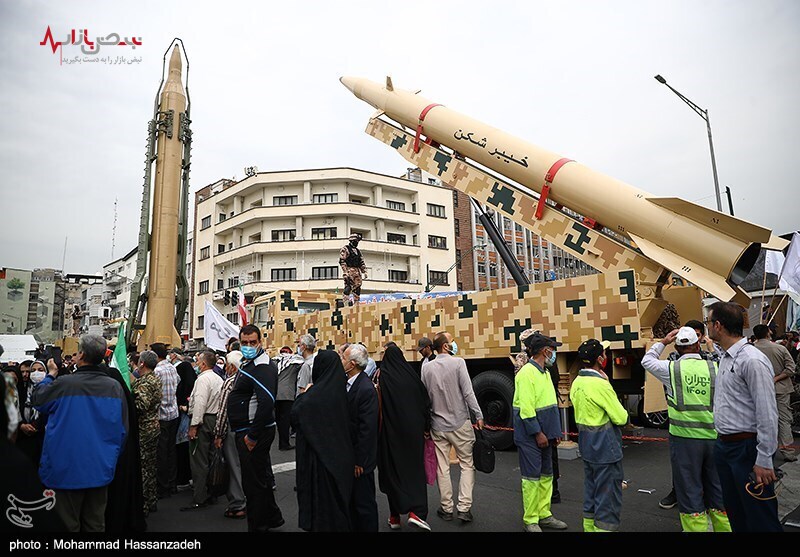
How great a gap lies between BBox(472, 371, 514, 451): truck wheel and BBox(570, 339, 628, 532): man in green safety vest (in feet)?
9.46

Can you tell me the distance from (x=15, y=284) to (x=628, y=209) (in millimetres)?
63464

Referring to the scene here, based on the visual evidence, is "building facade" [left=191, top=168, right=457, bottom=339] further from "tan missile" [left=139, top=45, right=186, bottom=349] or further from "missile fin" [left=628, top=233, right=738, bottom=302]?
"missile fin" [left=628, top=233, right=738, bottom=302]

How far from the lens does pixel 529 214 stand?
7.84 metres

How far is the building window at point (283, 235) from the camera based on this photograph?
32.6 metres

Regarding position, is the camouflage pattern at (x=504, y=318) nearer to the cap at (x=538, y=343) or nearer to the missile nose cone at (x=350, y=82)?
the cap at (x=538, y=343)

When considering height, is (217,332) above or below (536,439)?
above

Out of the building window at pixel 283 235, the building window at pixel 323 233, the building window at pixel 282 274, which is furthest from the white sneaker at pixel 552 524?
the building window at pixel 283 235

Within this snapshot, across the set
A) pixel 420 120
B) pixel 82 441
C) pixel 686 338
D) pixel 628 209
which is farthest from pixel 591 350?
pixel 420 120

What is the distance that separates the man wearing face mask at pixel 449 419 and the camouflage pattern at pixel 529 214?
133 inches

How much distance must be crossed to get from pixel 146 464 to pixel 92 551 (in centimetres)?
187

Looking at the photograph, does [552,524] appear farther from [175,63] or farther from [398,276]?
[398,276]

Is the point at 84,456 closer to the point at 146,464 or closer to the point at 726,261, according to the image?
the point at 146,464

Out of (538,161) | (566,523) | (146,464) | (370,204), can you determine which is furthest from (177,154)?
(370,204)

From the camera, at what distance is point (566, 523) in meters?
4.15
